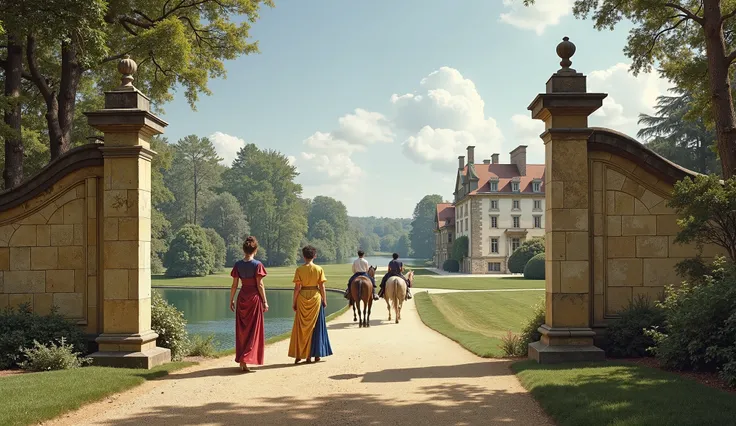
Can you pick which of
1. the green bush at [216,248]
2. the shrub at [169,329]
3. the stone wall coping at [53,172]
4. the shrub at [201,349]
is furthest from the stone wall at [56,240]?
the green bush at [216,248]

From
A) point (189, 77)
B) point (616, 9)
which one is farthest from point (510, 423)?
point (189, 77)

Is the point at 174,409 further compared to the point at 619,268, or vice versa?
the point at 619,268

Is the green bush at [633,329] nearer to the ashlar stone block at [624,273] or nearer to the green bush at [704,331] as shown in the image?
the ashlar stone block at [624,273]

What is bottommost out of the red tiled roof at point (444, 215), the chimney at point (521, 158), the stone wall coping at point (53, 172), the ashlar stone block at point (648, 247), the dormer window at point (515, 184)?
the ashlar stone block at point (648, 247)

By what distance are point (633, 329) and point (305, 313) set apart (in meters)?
4.95

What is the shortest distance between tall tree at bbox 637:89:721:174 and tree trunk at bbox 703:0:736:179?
35.8 m

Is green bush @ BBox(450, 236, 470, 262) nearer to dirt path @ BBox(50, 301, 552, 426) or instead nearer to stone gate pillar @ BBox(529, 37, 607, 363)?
dirt path @ BBox(50, 301, 552, 426)

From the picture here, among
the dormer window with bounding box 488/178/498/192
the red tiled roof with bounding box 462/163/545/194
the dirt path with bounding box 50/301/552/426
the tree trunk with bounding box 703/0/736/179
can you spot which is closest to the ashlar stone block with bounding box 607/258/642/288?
the dirt path with bounding box 50/301/552/426

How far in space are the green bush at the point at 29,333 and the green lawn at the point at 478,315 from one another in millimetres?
6617

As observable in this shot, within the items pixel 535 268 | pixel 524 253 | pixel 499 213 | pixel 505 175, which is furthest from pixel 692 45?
pixel 505 175

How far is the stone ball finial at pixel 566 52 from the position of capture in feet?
28.1

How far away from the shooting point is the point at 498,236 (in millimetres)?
57031

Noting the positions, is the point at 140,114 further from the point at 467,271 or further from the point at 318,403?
the point at 467,271

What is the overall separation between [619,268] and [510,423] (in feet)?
14.0
